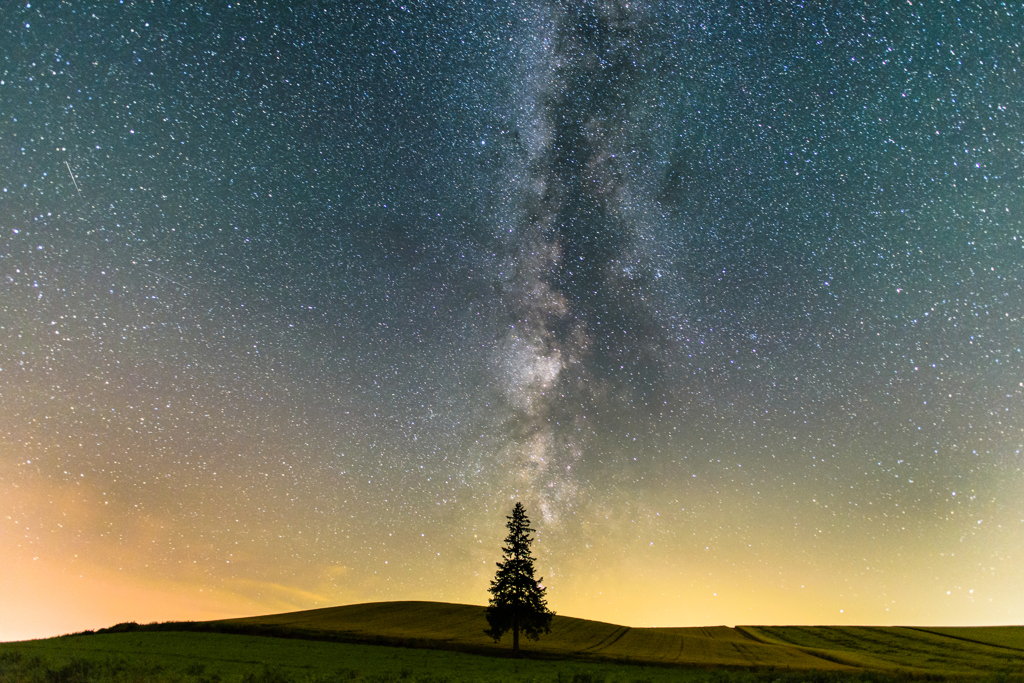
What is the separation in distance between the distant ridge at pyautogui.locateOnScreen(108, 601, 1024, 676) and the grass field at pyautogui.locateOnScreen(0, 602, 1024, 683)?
0.40 feet

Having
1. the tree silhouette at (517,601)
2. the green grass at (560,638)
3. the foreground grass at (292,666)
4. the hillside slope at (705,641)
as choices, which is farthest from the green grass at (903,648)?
the tree silhouette at (517,601)

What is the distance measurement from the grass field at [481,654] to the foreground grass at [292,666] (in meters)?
0.09

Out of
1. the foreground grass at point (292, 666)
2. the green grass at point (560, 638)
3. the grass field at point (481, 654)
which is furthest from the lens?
the green grass at point (560, 638)

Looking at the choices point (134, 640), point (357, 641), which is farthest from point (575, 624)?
point (134, 640)

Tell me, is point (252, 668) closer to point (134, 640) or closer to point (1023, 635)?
point (134, 640)

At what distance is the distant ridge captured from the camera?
36.1m

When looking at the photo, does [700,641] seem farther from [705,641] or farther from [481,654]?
[481,654]

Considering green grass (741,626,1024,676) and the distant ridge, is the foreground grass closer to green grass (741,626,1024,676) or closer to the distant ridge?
the distant ridge

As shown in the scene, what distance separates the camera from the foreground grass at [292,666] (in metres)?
23.5

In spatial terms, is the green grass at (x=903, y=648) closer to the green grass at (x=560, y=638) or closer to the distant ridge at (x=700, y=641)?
the distant ridge at (x=700, y=641)

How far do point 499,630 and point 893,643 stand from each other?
30.9 metres

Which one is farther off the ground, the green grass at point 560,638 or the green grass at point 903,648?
the green grass at point 560,638

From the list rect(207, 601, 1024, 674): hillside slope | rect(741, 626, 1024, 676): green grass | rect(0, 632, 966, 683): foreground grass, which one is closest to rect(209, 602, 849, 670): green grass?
rect(207, 601, 1024, 674): hillside slope

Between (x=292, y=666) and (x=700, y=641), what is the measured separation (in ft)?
112
